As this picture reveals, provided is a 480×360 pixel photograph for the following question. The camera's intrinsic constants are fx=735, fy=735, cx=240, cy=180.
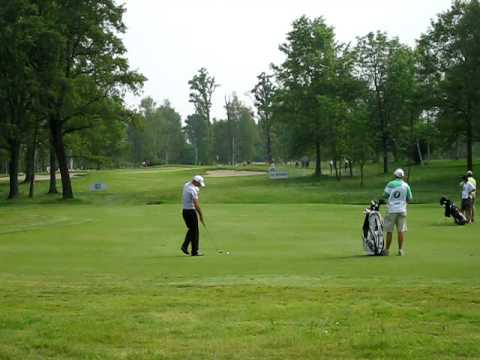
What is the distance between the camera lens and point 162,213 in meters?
35.6

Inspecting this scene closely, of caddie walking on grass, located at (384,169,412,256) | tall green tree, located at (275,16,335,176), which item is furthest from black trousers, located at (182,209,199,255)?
tall green tree, located at (275,16,335,176)

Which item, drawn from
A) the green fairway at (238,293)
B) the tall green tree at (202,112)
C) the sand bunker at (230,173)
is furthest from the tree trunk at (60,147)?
the tall green tree at (202,112)

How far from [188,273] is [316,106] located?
5591 cm

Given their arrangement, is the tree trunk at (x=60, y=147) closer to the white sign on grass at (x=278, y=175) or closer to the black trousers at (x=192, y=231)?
the white sign on grass at (x=278, y=175)

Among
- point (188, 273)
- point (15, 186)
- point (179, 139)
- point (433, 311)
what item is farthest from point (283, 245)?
point (179, 139)

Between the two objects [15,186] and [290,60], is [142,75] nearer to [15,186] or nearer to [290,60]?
[15,186]

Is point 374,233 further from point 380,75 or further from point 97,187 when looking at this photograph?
point 380,75

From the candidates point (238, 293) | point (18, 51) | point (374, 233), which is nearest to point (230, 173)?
point (18, 51)

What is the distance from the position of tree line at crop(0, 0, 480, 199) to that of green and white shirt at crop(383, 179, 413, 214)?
112 ft

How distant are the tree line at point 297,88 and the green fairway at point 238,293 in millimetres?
22412

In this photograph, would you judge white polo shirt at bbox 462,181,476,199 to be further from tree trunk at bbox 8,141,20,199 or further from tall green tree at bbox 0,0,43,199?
tree trunk at bbox 8,141,20,199

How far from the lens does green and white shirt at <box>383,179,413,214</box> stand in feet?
58.5

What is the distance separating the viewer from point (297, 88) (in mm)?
71875

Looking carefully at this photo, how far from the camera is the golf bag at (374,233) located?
17531mm
